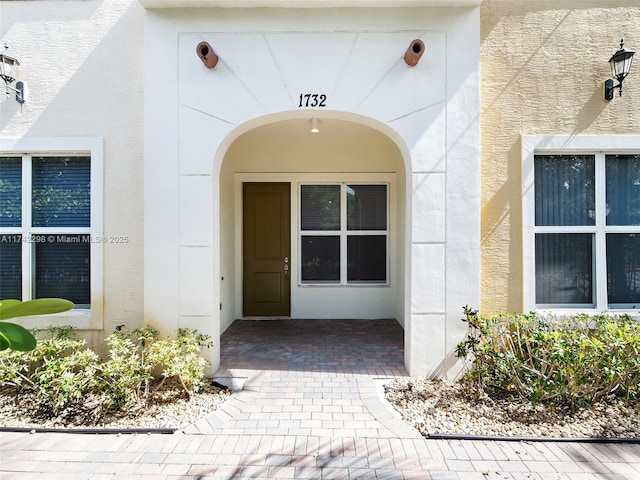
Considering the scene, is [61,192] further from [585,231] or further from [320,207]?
[585,231]

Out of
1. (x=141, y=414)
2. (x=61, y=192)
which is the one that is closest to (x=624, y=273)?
(x=141, y=414)

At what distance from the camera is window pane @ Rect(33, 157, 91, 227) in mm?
4262

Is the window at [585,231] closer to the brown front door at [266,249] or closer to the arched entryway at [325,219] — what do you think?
the arched entryway at [325,219]

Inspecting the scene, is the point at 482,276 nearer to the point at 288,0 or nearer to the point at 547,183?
the point at 547,183

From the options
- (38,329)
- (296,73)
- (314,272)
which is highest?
(296,73)

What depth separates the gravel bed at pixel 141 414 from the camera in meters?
3.25

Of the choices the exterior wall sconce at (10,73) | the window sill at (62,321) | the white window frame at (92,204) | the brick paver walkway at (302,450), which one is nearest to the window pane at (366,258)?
the brick paver walkway at (302,450)

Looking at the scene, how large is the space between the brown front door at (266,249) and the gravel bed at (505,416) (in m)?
3.39

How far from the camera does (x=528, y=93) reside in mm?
4117

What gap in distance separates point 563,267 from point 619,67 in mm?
2370

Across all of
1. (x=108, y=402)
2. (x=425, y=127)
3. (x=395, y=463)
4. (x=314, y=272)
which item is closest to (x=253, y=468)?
(x=395, y=463)

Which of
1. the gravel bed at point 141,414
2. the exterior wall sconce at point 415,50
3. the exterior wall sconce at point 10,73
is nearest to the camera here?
the gravel bed at point 141,414

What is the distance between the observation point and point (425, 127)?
13.0ft

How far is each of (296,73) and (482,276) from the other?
10.5 feet
